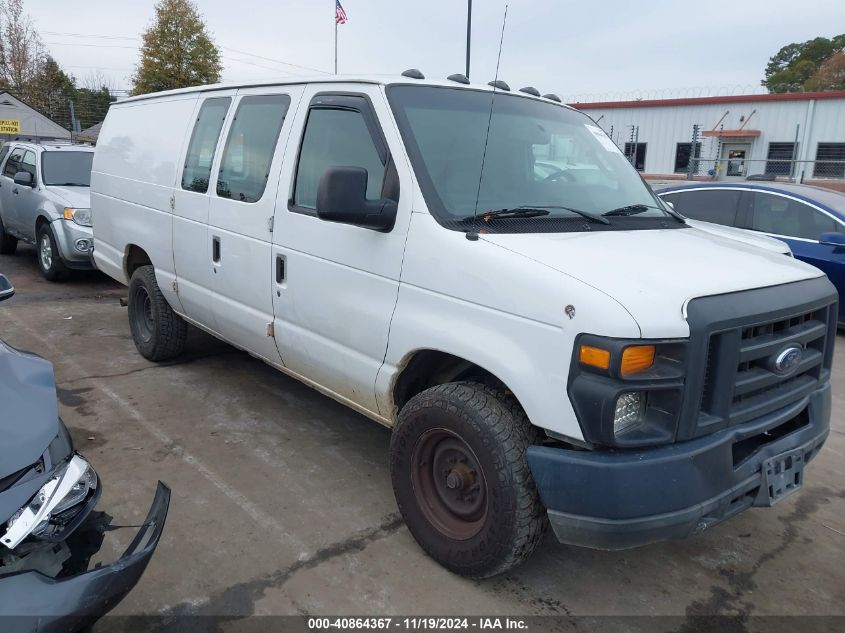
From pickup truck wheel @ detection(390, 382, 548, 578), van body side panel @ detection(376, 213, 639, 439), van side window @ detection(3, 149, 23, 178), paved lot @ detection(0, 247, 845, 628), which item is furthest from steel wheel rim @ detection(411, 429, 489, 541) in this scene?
van side window @ detection(3, 149, 23, 178)

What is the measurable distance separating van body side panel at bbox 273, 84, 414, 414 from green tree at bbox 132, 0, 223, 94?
4235cm

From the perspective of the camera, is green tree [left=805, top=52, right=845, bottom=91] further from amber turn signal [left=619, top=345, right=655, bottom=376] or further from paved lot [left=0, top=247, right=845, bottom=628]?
amber turn signal [left=619, top=345, right=655, bottom=376]

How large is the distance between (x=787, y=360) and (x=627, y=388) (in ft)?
2.90

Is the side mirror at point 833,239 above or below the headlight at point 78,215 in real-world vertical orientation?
above

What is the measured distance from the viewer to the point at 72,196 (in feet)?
28.4

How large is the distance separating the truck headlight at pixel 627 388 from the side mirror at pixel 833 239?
575cm

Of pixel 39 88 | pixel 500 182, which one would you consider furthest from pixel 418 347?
pixel 39 88

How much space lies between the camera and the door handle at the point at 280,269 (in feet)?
12.6

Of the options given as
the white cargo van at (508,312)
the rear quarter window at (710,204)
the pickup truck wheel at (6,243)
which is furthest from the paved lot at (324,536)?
the pickup truck wheel at (6,243)

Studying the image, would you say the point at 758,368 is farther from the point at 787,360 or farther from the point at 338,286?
the point at 338,286

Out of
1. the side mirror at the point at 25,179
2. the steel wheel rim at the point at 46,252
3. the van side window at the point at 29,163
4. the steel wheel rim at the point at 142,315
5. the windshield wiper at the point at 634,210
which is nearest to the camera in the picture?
the windshield wiper at the point at 634,210

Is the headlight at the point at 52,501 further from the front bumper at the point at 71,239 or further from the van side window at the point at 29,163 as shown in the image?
the van side window at the point at 29,163

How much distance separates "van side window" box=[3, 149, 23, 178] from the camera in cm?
1006

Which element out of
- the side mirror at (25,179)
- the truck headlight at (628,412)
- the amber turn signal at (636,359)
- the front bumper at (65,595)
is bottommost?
the front bumper at (65,595)
